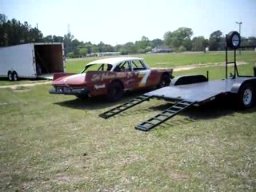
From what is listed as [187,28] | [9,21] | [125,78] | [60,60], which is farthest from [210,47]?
[125,78]

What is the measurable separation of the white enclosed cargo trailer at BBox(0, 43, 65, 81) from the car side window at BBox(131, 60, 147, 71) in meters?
9.70

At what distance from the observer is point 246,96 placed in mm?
8664

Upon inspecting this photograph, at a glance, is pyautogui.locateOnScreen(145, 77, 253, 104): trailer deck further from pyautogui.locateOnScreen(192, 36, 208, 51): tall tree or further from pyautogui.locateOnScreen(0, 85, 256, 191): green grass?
pyautogui.locateOnScreen(192, 36, 208, 51): tall tree

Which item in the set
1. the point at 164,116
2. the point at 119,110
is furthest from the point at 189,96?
the point at 119,110

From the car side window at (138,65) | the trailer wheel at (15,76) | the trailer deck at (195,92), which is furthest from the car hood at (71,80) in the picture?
the trailer wheel at (15,76)

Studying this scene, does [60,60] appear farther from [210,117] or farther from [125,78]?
[210,117]

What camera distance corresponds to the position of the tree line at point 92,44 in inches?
2682

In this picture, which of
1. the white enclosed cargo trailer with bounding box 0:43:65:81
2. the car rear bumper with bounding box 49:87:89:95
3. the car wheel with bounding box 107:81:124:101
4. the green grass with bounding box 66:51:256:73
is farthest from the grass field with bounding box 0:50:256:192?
the green grass with bounding box 66:51:256:73

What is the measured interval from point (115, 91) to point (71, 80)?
4.98 ft

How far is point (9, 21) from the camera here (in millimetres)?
70688

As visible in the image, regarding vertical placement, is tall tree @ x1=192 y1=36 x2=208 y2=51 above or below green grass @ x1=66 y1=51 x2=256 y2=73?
above

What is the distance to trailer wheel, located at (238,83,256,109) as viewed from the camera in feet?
27.3

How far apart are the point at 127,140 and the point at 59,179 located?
6.36 feet

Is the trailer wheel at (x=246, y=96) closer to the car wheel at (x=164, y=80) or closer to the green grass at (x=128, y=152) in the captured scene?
the green grass at (x=128, y=152)
